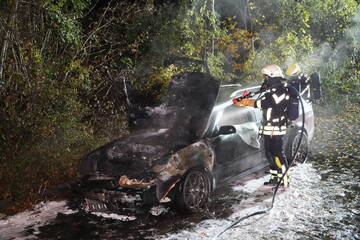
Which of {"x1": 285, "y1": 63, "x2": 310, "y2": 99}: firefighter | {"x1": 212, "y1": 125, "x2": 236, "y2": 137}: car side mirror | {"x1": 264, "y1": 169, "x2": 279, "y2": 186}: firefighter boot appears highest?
{"x1": 285, "y1": 63, "x2": 310, "y2": 99}: firefighter

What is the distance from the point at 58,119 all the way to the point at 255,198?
12.7ft

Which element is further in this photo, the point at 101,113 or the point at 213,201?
the point at 101,113

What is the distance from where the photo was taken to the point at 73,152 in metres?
7.28

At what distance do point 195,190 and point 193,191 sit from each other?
0.04 m

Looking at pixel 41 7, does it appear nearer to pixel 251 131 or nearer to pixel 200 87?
pixel 200 87

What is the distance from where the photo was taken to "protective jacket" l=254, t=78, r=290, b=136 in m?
5.87

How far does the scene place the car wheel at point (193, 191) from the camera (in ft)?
16.1

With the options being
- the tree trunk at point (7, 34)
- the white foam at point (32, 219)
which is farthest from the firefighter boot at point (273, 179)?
the tree trunk at point (7, 34)

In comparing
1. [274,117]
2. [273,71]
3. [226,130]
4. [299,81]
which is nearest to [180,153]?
[226,130]

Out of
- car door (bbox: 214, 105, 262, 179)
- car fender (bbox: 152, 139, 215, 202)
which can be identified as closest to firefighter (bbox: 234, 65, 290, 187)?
car door (bbox: 214, 105, 262, 179)

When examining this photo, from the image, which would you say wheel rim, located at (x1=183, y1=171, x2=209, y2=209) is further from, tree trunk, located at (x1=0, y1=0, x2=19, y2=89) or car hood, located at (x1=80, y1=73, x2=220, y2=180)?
tree trunk, located at (x1=0, y1=0, x2=19, y2=89)

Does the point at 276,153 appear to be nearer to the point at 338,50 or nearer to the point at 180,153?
the point at 180,153

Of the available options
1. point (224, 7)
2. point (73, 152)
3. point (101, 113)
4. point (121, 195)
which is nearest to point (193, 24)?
point (224, 7)

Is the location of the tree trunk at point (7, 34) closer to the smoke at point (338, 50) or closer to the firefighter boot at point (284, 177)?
the firefighter boot at point (284, 177)
